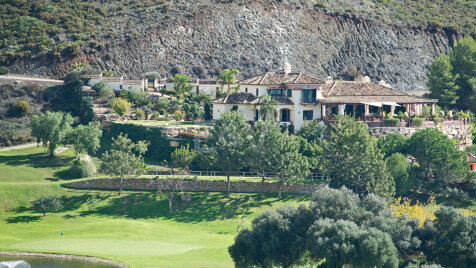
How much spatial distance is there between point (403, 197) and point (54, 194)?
40.1 meters

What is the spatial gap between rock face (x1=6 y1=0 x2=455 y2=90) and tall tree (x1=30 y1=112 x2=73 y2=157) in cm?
3604

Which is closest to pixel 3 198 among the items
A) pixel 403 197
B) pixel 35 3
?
pixel 403 197

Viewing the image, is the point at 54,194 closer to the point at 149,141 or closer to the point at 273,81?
the point at 149,141

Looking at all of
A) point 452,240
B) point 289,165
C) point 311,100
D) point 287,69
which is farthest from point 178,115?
point 452,240

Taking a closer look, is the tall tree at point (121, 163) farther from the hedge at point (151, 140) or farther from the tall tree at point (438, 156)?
the tall tree at point (438, 156)

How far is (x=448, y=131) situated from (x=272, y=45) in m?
55.0

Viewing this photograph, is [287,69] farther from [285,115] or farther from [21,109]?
[21,109]

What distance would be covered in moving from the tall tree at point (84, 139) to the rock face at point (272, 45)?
37.5 m

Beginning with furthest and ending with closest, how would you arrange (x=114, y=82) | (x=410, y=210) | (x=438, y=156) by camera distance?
1. (x=114, y=82)
2. (x=438, y=156)
3. (x=410, y=210)

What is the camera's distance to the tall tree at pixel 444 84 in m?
119

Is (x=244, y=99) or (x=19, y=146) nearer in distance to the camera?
(x=19, y=146)

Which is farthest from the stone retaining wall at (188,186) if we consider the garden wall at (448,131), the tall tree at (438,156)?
the garden wall at (448,131)

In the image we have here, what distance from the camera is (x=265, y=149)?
8675 cm

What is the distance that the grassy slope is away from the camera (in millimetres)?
67000
